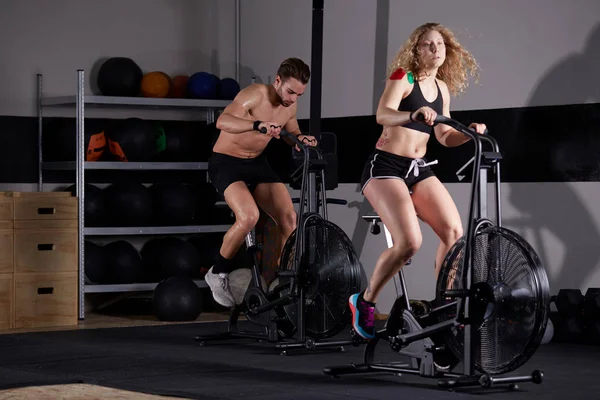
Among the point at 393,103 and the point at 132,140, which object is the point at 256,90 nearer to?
the point at 393,103

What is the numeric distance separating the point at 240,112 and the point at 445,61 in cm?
148

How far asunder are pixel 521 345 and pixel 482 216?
57cm

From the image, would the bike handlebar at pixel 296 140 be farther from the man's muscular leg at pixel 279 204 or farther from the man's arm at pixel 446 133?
the man's arm at pixel 446 133

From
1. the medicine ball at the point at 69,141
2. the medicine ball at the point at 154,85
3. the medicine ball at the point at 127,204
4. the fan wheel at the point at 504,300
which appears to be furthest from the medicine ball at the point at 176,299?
the fan wheel at the point at 504,300

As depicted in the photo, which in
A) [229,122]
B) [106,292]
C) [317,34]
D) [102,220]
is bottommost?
[106,292]

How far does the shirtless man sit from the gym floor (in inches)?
23.2

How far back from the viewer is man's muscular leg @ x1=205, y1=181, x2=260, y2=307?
603 cm

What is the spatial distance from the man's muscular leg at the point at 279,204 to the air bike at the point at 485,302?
1.67 m

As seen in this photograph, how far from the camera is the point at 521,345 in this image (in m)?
4.21

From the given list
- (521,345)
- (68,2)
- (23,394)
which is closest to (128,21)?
(68,2)

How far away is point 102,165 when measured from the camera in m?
7.71

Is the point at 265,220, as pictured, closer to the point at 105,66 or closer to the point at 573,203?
the point at 105,66

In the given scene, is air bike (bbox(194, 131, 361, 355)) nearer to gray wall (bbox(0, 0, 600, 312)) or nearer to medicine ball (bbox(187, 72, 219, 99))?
gray wall (bbox(0, 0, 600, 312))

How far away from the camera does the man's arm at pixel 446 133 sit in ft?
15.9
